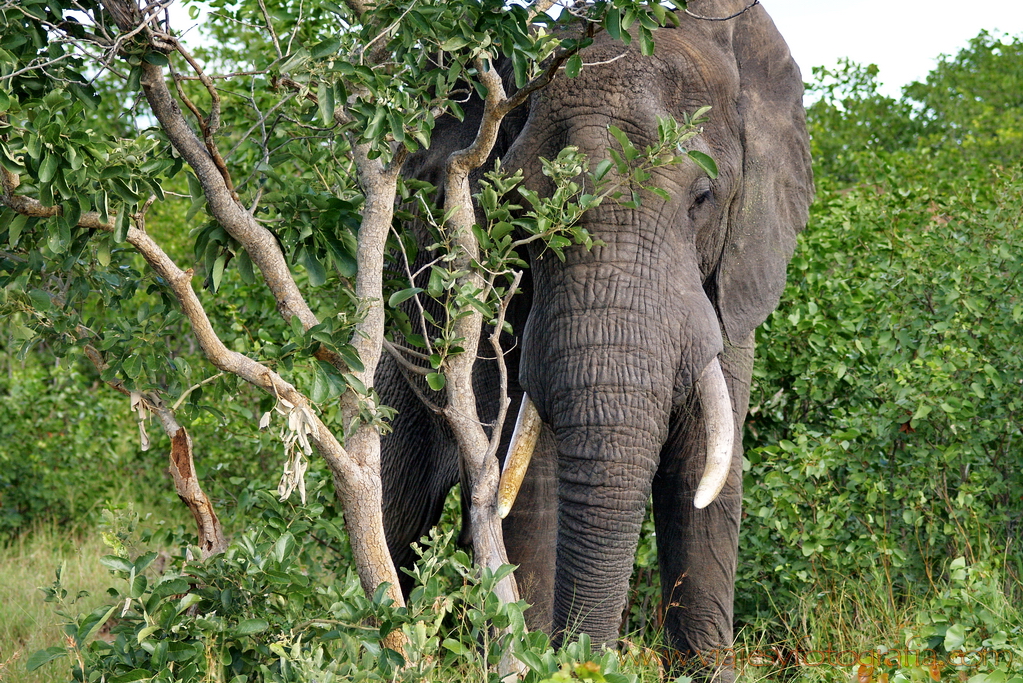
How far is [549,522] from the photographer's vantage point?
4.43 metres

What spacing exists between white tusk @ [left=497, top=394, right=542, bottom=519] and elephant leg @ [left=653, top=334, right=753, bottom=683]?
2.20 ft

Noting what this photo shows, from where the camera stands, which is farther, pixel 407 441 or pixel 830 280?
pixel 830 280

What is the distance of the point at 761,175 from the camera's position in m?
4.12

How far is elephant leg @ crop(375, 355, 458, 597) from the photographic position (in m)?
4.86

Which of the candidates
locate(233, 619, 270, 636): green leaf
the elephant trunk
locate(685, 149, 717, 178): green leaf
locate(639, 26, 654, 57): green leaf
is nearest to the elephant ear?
the elephant trunk

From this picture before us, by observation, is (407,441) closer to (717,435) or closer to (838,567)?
(717,435)

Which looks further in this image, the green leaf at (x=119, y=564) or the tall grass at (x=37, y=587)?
the tall grass at (x=37, y=587)

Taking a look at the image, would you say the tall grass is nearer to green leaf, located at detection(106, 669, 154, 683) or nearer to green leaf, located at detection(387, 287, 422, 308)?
green leaf, located at detection(106, 669, 154, 683)

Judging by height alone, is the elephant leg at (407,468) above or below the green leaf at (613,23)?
below

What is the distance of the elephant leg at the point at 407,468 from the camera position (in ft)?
15.9

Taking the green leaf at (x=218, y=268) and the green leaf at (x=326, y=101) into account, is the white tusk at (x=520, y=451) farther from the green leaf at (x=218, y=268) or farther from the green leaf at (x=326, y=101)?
the green leaf at (x=326, y=101)

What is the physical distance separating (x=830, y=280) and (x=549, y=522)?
198 cm

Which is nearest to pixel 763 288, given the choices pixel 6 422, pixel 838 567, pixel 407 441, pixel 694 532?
pixel 694 532

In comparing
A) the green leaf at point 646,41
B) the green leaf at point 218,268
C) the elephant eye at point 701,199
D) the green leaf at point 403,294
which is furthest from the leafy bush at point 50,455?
the green leaf at point 646,41
